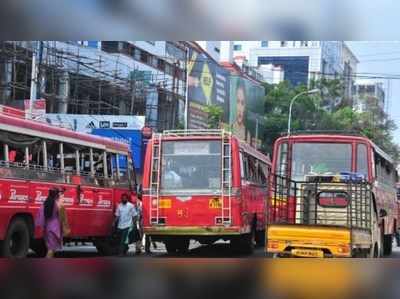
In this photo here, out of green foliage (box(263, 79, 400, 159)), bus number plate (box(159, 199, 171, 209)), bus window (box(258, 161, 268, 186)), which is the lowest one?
bus number plate (box(159, 199, 171, 209))

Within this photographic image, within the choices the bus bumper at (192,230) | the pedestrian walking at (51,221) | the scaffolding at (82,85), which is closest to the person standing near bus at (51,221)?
the pedestrian walking at (51,221)

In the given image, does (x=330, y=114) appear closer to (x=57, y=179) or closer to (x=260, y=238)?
(x=260, y=238)

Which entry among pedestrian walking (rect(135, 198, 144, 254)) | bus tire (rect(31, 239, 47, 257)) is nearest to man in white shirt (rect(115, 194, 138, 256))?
pedestrian walking (rect(135, 198, 144, 254))

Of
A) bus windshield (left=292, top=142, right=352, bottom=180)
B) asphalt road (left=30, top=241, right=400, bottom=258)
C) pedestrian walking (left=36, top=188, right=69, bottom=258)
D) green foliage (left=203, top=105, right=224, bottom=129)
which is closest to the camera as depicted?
pedestrian walking (left=36, top=188, right=69, bottom=258)

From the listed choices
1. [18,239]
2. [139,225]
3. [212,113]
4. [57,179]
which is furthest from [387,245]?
[212,113]

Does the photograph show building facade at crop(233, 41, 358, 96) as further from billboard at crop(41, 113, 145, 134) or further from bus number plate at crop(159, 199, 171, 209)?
billboard at crop(41, 113, 145, 134)

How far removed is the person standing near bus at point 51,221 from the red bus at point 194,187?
8.31 feet

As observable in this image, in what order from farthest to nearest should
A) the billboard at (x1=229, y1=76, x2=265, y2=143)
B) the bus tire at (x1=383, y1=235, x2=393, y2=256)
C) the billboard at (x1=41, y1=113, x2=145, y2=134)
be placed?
the billboard at (x1=41, y1=113, x2=145, y2=134)
the billboard at (x1=229, y1=76, x2=265, y2=143)
the bus tire at (x1=383, y1=235, x2=393, y2=256)

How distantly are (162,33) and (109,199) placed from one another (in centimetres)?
515

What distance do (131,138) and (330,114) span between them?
5445mm

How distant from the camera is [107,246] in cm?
1430

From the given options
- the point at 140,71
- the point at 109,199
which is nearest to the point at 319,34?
the point at 109,199

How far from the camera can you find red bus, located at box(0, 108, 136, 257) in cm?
1072

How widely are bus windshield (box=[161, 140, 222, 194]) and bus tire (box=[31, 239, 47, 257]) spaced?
2.56 meters
